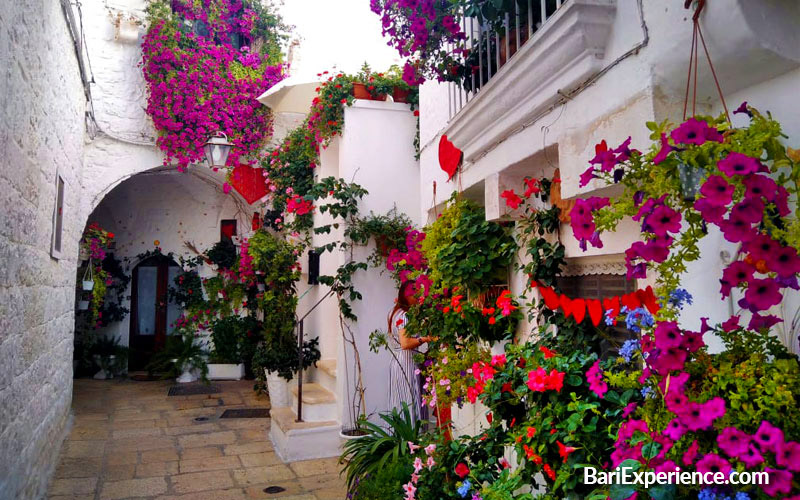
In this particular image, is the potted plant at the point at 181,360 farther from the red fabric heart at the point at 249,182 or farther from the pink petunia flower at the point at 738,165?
the pink petunia flower at the point at 738,165

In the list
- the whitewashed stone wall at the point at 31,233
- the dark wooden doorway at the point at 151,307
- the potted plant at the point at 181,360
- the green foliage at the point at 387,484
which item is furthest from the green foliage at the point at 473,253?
the dark wooden doorway at the point at 151,307

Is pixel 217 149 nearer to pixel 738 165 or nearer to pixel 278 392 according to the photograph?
pixel 278 392

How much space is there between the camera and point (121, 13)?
27.8ft

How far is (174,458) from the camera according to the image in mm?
5730

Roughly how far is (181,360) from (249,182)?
11.7 feet

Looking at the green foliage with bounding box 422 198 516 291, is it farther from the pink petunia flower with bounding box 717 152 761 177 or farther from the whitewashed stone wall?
the whitewashed stone wall

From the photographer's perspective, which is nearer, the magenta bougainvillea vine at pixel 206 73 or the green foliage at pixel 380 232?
the green foliage at pixel 380 232

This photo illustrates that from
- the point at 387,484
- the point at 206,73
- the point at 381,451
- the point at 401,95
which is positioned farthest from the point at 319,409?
the point at 206,73

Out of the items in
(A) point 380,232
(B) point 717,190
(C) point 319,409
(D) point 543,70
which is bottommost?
(C) point 319,409

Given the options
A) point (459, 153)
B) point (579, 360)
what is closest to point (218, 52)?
point (459, 153)

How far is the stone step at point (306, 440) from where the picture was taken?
18.9 feet

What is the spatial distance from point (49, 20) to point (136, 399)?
622 cm

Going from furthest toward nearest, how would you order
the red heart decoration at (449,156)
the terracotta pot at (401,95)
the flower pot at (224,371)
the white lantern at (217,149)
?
1. the flower pot at (224,371)
2. the white lantern at (217,149)
3. the terracotta pot at (401,95)
4. the red heart decoration at (449,156)

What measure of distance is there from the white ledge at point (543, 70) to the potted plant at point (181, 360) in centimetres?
842
